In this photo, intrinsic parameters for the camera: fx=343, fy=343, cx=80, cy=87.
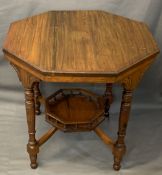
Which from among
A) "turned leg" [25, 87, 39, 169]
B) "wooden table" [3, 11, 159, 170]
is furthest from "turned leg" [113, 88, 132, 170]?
"turned leg" [25, 87, 39, 169]

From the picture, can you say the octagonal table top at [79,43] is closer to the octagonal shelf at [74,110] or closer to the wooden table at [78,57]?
the wooden table at [78,57]

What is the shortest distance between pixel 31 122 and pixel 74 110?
26 cm

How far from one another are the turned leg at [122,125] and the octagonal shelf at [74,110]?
0.12 metres

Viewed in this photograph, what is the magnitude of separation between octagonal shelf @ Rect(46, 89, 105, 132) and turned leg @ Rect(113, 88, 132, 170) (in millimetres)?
122

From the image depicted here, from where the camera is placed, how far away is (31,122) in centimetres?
123

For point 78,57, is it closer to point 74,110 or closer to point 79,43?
point 79,43

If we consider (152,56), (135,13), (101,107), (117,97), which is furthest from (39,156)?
(135,13)

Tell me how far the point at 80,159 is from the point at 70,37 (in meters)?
0.54

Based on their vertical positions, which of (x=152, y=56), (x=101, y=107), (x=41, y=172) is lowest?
(x=41, y=172)

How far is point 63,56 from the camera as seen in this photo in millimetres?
1082

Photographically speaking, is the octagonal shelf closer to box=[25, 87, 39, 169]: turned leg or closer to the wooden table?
the wooden table

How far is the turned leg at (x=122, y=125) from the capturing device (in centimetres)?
116

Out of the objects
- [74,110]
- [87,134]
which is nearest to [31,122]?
[74,110]

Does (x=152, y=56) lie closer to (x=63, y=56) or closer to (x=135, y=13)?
(x=63, y=56)
